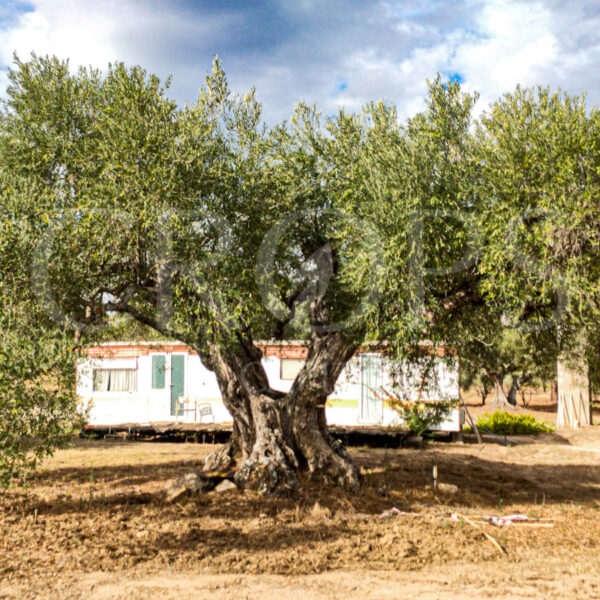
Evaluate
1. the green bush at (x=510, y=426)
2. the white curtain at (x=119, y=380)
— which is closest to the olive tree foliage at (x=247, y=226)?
the white curtain at (x=119, y=380)

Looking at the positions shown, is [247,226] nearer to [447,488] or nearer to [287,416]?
[287,416]

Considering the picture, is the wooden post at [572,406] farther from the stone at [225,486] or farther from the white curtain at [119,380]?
the stone at [225,486]

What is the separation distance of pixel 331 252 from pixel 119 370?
1227 cm

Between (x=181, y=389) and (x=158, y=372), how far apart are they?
3.21 feet

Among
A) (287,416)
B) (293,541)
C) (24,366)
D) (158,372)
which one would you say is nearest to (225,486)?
(287,416)

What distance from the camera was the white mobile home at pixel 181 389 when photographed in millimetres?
18875

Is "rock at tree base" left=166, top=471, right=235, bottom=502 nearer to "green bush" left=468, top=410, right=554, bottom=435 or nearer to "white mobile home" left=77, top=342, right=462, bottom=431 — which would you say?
"white mobile home" left=77, top=342, right=462, bottom=431

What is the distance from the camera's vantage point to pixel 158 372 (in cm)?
1980

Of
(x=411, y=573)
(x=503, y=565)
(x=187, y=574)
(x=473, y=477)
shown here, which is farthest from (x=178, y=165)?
(x=473, y=477)

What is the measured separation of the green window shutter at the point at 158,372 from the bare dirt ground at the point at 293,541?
670 centimetres

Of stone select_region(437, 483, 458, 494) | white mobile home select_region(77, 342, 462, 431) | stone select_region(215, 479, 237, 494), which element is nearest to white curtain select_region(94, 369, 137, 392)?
white mobile home select_region(77, 342, 462, 431)

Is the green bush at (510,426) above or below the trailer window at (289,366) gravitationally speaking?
below

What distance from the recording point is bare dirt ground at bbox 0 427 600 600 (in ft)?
21.0

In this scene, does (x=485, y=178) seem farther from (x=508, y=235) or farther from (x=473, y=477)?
(x=473, y=477)
